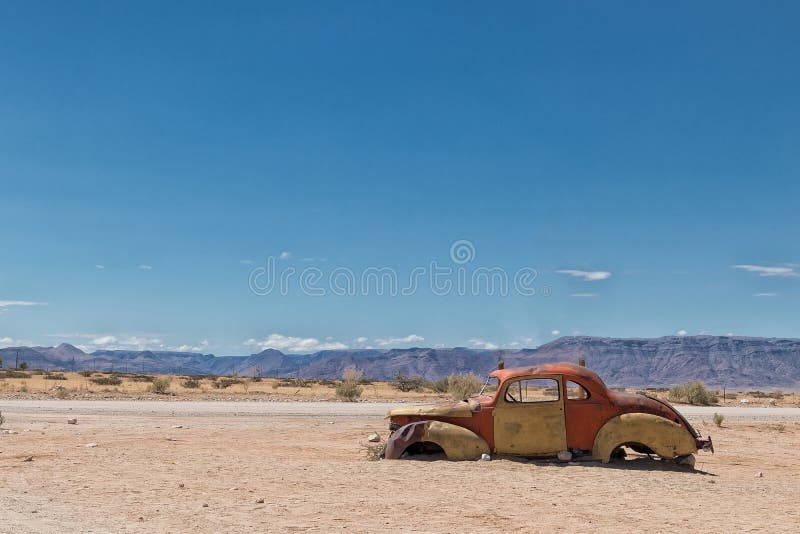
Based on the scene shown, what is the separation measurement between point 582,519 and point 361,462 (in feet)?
17.0

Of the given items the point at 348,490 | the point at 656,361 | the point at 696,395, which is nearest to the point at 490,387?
the point at 348,490

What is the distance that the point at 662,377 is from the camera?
146875mm

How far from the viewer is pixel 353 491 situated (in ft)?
33.8

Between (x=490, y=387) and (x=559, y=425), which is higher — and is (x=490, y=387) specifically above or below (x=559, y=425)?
above

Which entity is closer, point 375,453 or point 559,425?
point 559,425

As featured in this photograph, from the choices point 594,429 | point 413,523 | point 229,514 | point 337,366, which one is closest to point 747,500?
point 594,429

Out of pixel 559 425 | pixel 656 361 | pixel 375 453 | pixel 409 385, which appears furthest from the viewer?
pixel 656 361

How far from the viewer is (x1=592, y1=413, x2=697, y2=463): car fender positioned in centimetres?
1211

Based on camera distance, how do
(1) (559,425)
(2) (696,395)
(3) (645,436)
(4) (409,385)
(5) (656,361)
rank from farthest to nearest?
(5) (656,361) → (4) (409,385) → (2) (696,395) → (1) (559,425) → (3) (645,436)

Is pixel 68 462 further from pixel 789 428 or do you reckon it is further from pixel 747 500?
pixel 789 428

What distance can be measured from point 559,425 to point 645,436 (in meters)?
1.40

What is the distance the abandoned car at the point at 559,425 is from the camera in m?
12.2

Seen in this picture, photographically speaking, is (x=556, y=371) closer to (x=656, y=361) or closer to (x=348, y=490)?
(x=348, y=490)

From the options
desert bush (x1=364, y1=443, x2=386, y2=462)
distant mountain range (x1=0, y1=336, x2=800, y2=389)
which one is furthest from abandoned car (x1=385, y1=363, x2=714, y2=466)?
distant mountain range (x1=0, y1=336, x2=800, y2=389)
